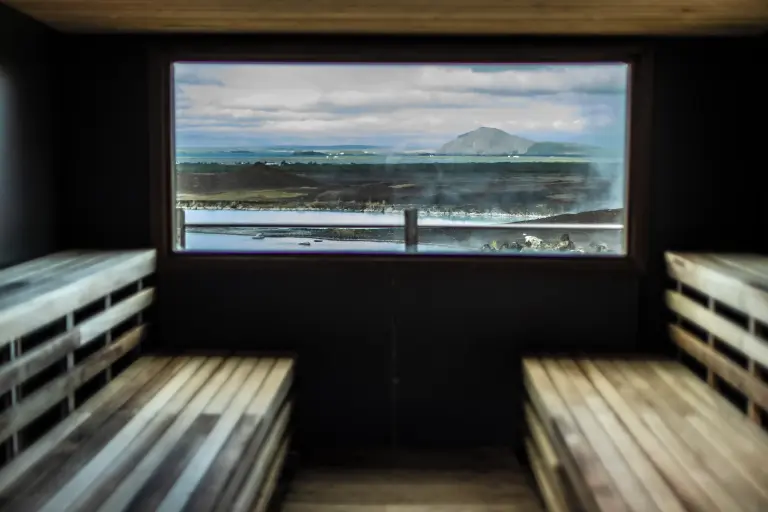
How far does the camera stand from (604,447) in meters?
2.94

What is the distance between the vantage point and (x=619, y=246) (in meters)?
4.48

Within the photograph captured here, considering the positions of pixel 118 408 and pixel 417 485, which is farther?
pixel 417 485

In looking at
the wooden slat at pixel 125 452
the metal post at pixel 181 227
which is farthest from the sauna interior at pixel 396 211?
the wooden slat at pixel 125 452

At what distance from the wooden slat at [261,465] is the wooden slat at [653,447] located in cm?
133

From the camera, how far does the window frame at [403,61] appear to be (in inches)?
168

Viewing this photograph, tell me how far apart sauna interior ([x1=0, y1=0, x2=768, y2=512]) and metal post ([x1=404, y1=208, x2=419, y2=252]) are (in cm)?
1

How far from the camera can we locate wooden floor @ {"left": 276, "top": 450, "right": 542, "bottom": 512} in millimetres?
3797

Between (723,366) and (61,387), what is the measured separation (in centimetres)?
256

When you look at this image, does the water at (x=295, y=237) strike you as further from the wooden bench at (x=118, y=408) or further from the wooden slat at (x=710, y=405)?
the wooden slat at (x=710, y=405)

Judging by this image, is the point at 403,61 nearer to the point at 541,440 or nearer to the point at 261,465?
the point at 541,440

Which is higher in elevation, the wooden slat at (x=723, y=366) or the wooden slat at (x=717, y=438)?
the wooden slat at (x=723, y=366)

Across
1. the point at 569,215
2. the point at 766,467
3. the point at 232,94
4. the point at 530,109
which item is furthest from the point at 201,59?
the point at 766,467

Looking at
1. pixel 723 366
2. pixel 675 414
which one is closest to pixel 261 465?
pixel 675 414

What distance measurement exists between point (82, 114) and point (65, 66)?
247 millimetres
